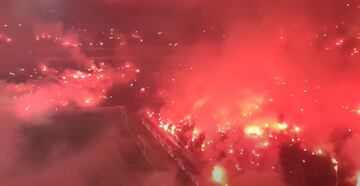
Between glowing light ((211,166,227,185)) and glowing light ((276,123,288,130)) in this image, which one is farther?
glowing light ((276,123,288,130))

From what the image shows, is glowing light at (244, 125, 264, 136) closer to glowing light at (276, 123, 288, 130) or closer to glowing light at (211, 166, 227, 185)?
glowing light at (276, 123, 288, 130)

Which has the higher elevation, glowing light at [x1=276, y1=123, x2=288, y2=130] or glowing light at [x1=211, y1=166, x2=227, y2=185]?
glowing light at [x1=276, y1=123, x2=288, y2=130]

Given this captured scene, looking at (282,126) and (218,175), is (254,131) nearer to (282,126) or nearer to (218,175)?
(282,126)

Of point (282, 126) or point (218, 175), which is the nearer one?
point (218, 175)

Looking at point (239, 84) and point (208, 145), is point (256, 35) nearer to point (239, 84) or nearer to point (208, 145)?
point (239, 84)

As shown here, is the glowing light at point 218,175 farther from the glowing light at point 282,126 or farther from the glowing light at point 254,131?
the glowing light at point 282,126

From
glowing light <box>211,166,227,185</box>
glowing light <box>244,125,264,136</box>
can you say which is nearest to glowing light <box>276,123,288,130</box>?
glowing light <box>244,125,264,136</box>

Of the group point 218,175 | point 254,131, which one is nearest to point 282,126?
point 254,131

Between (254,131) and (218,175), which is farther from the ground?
(254,131)
